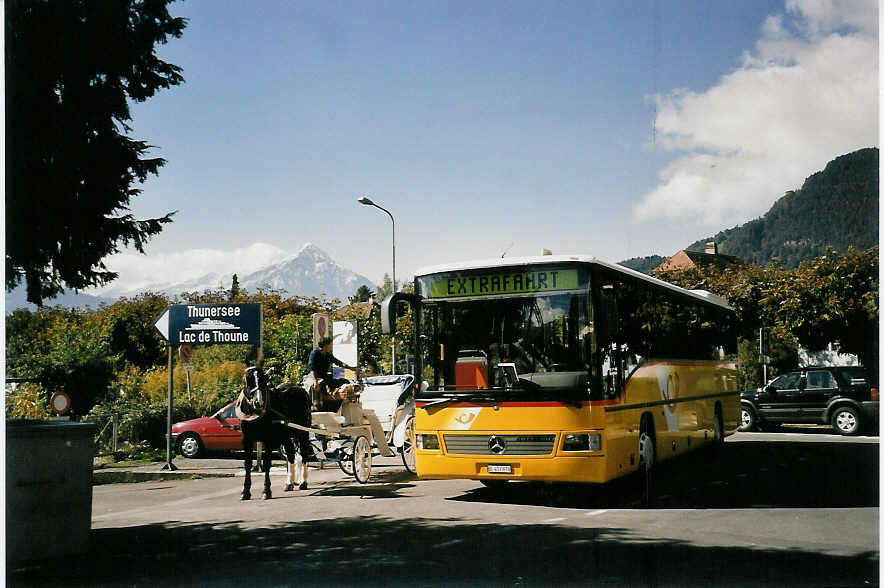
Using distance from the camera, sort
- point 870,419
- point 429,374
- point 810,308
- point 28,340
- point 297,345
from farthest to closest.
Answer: point 297,345 → point 810,308 → point 870,419 → point 28,340 → point 429,374

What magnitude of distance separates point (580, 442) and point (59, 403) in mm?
8305

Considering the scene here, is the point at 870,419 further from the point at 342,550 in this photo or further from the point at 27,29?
the point at 27,29

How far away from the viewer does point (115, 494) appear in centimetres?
1316

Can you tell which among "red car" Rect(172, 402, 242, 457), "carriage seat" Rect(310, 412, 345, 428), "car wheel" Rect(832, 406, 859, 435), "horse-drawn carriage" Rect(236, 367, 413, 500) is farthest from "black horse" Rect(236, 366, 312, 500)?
"car wheel" Rect(832, 406, 859, 435)

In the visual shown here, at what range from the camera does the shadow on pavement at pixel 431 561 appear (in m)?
6.72

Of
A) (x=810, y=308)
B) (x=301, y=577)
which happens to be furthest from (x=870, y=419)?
(x=301, y=577)

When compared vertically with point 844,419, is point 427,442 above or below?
above

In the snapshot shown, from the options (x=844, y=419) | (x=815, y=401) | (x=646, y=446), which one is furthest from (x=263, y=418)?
(x=844, y=419)

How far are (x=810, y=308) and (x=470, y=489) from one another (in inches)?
593

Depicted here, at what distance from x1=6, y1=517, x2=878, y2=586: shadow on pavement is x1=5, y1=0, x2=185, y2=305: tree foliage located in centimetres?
312

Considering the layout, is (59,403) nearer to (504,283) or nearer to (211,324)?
(211,324)

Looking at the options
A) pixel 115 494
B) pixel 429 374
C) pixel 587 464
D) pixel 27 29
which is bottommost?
pixel 115 494

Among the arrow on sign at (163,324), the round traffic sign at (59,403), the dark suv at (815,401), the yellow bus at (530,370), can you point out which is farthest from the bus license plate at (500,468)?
the dark suv at (815,401)

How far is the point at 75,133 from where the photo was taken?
9.55 metres
